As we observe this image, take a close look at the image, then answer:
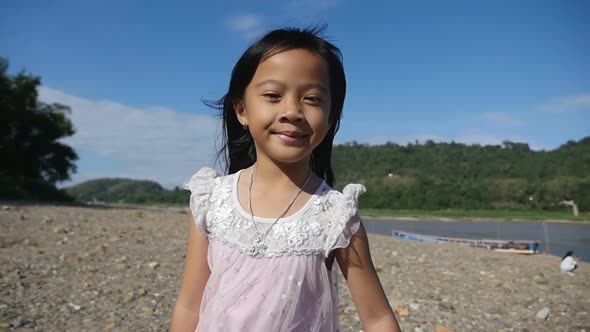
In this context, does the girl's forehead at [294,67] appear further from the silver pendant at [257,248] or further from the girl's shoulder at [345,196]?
the silver pendant at [257,248]

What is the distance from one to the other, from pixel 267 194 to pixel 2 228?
8.20m

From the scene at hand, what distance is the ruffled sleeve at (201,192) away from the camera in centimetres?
175

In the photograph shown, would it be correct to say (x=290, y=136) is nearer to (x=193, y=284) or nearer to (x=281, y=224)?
(x=281, y=224)

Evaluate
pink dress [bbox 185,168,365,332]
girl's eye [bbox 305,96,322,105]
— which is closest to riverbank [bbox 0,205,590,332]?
pink dress [bbox 185,168,365,332]

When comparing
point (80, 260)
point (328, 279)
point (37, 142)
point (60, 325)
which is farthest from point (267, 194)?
point (37, 142)

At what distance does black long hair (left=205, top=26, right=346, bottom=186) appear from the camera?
170cm

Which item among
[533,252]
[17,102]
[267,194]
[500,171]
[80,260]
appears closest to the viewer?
[267,194]

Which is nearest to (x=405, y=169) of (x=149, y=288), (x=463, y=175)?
(x=463, y=175)

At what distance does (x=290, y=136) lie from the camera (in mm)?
1607

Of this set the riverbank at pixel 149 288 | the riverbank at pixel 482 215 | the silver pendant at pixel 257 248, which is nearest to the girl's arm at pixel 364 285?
the silver pendant at pixel 257 248

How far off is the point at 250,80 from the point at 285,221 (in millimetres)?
510

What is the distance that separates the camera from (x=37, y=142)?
24062 mm

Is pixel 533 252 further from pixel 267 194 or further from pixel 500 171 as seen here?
pixel 500 171

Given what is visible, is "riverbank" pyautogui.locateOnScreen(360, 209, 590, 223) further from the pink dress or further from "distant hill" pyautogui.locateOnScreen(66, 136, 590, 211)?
the pink dress
